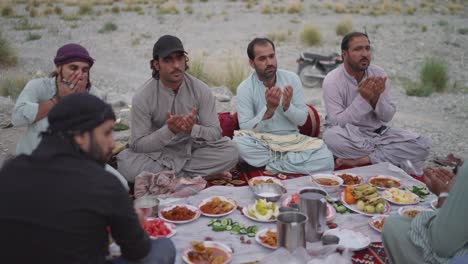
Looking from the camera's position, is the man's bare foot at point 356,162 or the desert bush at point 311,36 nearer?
the man's bare foot at point 356,162

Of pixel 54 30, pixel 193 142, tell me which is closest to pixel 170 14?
pixel 54 30

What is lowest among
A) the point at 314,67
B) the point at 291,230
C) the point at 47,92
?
the point at 314,67

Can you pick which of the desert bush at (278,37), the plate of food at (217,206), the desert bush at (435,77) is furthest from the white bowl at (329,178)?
the desert bush at (278,37)

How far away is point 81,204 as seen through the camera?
77.9 inches

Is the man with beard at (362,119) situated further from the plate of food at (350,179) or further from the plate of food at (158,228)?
the plate of food at (158,228)

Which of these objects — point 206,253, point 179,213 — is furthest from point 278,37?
point 206,253

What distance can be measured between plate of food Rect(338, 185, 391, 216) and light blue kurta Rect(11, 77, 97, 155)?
2.53 m

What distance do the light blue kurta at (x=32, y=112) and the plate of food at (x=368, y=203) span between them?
6.02ft

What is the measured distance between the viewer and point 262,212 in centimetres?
350

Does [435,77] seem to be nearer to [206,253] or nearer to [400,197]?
[400,197]

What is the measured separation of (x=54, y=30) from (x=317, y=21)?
11.7m

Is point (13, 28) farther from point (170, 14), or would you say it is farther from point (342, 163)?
point (342, 163)

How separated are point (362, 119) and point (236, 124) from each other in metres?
1.44

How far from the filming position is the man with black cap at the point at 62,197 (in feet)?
6.46
